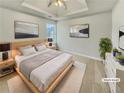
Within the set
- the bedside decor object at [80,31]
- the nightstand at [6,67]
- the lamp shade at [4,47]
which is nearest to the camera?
the nightstand at [6,67]

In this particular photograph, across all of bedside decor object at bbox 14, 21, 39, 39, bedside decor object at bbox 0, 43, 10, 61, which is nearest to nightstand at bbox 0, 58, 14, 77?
bedside decor object at bbox 0, 43, 10, 61

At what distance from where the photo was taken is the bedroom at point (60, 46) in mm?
2454

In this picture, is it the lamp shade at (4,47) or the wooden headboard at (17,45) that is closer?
the lamp shade at (4,47)

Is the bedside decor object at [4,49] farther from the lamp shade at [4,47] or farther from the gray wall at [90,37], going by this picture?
the gray wall at [90,37]

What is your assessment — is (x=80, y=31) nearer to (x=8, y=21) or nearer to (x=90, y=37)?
(x=90, y=37)

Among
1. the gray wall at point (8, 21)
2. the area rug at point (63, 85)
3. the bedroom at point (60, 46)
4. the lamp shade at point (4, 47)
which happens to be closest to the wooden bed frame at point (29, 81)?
the bedroom at point (60, 46)

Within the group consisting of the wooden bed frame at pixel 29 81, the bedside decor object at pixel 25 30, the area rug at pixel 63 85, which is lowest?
the area rug at pixel 63 85

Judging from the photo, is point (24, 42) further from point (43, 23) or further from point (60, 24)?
point (60, 24)

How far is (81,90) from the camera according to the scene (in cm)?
246

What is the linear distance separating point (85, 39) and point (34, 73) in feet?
13.8

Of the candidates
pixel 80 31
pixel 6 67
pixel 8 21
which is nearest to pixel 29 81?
pixel 6 67

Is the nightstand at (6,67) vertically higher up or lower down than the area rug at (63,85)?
higher up

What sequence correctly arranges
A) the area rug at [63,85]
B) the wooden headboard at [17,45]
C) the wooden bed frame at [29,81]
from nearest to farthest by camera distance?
the wooden bed frame at [29,81] < the area rug at [63,85] < the wooden headboard at [17,45]

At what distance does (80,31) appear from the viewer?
5863 mm
